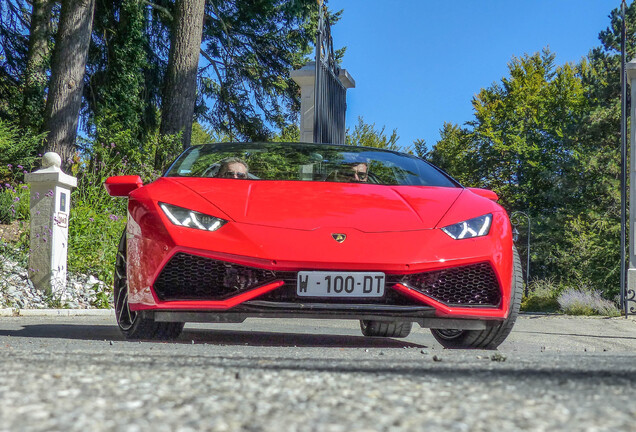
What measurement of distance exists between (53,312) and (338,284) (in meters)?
4.50

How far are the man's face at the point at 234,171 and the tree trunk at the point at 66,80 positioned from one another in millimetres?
8441

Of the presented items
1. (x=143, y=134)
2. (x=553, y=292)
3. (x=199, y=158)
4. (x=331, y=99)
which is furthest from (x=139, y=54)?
(x=199, y=158)

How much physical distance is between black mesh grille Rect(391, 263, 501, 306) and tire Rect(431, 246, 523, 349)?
23cm

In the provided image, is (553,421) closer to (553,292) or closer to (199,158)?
(199,158)

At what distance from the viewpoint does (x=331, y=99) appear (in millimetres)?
12531

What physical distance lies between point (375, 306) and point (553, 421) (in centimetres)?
206

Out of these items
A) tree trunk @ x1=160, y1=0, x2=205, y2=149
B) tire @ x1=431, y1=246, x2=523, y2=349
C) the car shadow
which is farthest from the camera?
tree trunk @ x1=160, y1=0, x2=205, y2=149

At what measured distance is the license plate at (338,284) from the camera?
11.7 ft

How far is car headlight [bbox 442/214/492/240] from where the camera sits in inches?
149

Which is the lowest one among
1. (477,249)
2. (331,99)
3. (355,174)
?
(477,249)

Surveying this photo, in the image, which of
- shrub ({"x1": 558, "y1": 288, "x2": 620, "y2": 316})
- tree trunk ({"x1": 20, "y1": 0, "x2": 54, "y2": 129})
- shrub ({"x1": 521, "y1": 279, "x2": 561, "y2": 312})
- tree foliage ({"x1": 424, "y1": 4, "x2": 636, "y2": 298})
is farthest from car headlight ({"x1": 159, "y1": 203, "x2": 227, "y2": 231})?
tree foliage ({"x1": 424, "y1": 4, "x2": 636, "y2": 298})

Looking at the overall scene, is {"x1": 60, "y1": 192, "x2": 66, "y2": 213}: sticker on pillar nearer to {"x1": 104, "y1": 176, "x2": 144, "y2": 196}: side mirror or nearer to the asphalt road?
{"x1": 104, "y1": 176, "x2": 144, "y2": 196}: side mirror

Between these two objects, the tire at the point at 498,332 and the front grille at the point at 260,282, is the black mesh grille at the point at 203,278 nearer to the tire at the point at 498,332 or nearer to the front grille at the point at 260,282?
the front grille at the point at 260,282

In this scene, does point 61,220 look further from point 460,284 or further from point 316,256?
point 460,284
